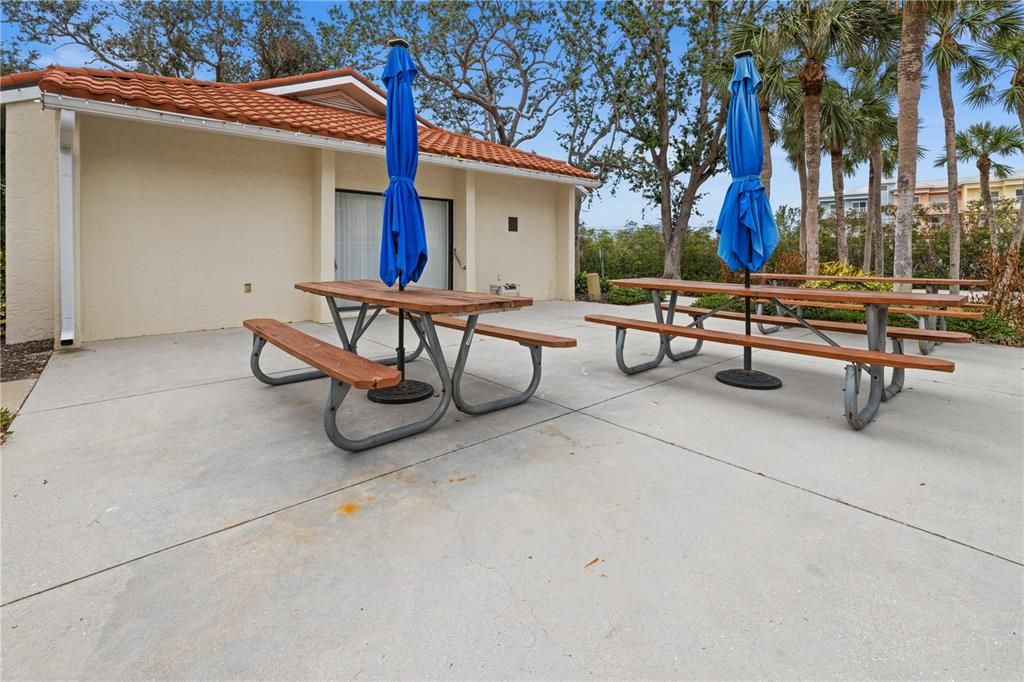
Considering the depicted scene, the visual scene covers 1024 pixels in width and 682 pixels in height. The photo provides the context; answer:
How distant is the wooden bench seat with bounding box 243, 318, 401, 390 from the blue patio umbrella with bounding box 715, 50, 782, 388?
303 cm

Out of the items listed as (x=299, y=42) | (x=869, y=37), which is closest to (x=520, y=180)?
(x=869, y=37)

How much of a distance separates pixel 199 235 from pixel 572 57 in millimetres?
13673

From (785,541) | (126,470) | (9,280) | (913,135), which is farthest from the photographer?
(913,135)

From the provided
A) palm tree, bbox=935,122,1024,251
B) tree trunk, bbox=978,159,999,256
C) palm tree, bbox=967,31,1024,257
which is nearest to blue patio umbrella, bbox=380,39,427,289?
palm tree, bbox=967,31,1024,257

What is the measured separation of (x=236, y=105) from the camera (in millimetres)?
6980

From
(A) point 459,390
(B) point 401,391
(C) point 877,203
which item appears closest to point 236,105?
(B) point 401,391

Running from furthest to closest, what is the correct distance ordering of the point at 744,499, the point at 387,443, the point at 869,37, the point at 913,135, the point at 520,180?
the point at 520,180 → the point at 869,37 → the point at 913,135 → the point at 387,443 → the point at 744,499

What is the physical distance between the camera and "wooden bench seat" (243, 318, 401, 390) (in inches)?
95.0

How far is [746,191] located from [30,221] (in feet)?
26.3

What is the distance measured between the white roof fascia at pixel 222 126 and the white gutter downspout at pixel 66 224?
0.18 meters

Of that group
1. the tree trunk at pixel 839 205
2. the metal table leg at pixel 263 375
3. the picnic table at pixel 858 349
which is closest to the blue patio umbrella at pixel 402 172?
the metal table leg at pixel 263 375

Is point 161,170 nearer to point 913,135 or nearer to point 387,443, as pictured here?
point 387,443

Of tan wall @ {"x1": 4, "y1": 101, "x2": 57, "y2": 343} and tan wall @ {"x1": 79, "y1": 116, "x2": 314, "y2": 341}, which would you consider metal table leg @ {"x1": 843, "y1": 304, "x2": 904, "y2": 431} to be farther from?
tan wall @ {"x1": 4, "y1": 101, "x2": 57, "y2": 343}

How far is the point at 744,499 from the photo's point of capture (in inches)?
90.4
